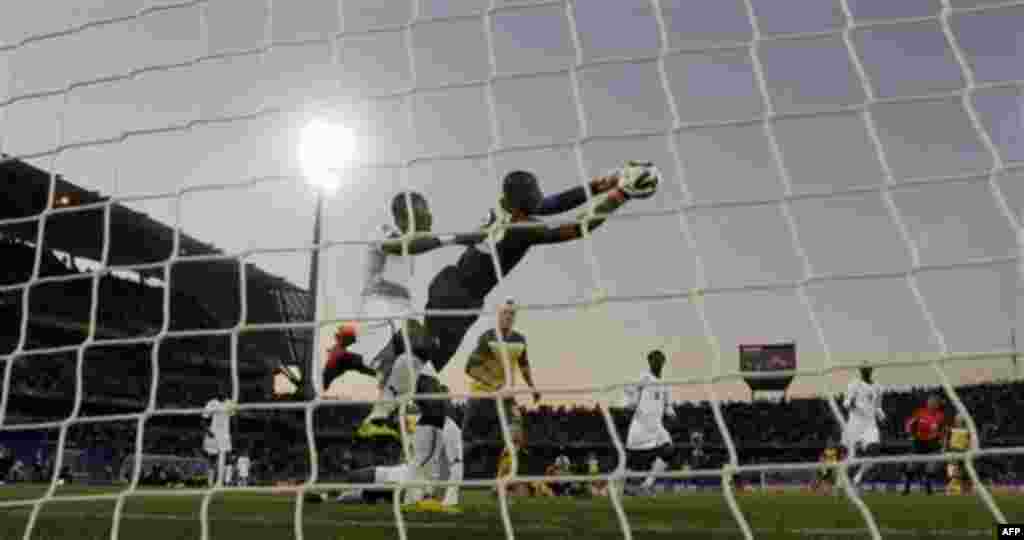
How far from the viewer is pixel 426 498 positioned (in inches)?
247

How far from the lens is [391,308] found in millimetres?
5527

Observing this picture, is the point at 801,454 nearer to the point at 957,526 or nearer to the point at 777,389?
the point at 777,389

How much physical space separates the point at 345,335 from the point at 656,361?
3.48 m

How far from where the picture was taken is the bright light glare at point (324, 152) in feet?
13.0

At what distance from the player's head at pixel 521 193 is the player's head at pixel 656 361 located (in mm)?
4565

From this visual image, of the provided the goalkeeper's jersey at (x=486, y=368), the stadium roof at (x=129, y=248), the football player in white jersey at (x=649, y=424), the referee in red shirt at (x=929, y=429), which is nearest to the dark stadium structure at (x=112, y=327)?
the stadium roof at (x=129, y=248)

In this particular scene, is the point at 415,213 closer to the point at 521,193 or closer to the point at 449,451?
the point at 521,193

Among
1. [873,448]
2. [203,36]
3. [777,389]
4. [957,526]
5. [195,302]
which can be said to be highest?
[195,302]

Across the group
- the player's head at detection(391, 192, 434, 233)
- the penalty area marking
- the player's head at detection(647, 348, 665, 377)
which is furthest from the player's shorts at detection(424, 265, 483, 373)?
the player's head at detection(647, 348, 665, 377)

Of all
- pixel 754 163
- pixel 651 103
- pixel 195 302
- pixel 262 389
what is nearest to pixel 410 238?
pixel 651 103

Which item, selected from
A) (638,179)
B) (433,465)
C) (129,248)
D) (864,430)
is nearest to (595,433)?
(129,248)

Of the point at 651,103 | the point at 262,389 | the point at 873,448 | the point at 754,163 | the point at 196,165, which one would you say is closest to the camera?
the point at 754,163

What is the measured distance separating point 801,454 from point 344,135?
86.8 ft

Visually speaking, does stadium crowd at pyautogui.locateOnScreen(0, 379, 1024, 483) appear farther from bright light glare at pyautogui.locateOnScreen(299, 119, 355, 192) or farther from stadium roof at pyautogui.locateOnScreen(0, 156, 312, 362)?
bright light glare at pyautogui.locateOnScreen(299, 119, 355, 192)
